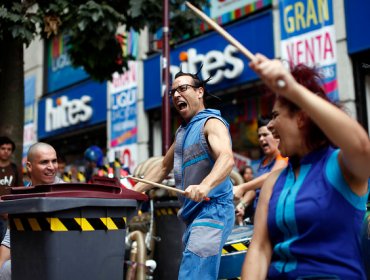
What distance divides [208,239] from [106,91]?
13163 millimetres

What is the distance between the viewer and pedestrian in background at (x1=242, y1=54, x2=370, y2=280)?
6.56ft

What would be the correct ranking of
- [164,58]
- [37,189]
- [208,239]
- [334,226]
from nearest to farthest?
1. [334,226]
2. [208,239]
3. [37,189]
4. [164,58]

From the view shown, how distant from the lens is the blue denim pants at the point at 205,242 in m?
3.84

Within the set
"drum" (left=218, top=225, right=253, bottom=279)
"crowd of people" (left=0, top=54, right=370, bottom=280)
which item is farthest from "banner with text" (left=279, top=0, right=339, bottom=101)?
Result: "crowd of people" (left=0, top=54, right=370, bottom=280)

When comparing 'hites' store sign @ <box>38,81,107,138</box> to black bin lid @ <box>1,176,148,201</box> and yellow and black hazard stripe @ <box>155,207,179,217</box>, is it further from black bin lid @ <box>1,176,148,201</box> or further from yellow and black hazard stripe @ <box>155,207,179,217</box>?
black bin lid @ <box>1,176,148,201</box>

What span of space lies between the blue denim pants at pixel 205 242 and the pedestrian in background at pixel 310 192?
146 cm

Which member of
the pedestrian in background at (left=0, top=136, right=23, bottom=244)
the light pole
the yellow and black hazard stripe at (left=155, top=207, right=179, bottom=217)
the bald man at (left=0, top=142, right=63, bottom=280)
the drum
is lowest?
the drum

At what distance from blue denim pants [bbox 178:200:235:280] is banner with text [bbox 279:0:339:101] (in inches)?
263

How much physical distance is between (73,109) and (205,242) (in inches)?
570

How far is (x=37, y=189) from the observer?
421 centimetres

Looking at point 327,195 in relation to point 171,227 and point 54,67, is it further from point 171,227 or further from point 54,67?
point 54,67

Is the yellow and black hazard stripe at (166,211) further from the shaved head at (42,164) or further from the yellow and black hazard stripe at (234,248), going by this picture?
the yellow and black hazard stripe at (234,248)

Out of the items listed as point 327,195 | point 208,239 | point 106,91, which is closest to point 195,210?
point 208,239

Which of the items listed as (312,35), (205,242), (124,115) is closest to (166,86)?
(312,35)
